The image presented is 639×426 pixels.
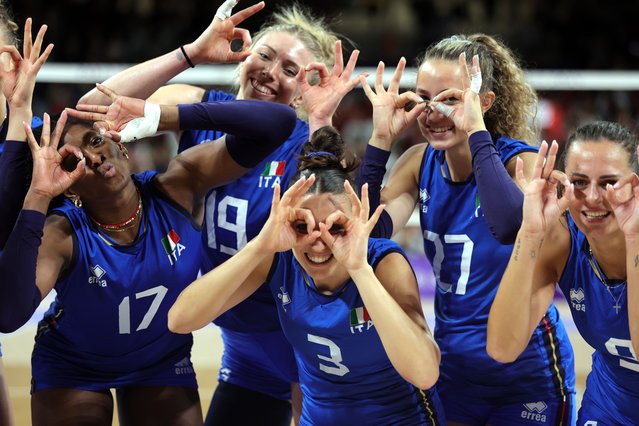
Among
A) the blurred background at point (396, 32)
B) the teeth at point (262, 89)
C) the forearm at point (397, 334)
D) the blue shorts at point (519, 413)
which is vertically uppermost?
the blurred background at point (396, 32)

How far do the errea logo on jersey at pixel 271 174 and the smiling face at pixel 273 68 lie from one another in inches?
11.9

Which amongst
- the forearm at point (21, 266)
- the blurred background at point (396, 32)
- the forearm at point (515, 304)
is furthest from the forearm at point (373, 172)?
the blurred background at point (396, 32)

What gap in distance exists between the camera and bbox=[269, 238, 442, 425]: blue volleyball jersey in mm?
2928

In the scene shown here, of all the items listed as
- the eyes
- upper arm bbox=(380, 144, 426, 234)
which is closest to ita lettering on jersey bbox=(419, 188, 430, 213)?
upper arm bbox=(380, 144, 426, 234)

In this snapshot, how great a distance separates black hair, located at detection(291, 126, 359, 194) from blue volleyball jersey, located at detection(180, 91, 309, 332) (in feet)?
1.76

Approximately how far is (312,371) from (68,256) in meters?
1.01

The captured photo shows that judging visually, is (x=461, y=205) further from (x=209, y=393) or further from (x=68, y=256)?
(x=209, y=393)

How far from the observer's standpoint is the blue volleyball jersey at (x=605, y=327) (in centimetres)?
289

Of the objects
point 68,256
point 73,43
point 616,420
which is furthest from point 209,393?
point 73,43

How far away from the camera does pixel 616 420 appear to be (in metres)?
2.99

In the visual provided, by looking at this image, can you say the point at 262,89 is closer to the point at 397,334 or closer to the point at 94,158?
the point at 94,158

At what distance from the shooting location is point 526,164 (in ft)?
10.5

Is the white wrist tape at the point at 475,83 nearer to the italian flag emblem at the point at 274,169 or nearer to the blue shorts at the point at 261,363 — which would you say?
the italian flag emblem at the point at 274,169

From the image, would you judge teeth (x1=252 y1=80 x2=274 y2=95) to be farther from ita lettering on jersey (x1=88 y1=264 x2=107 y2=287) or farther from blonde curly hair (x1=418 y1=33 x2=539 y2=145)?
ita lettering on jersey (x1=88 y1=264 x2=107 y2=287)
